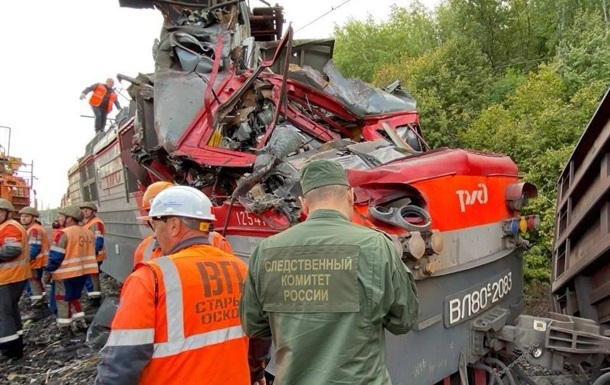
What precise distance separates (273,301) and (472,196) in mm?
1698

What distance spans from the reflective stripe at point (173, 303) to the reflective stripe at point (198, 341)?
2cm

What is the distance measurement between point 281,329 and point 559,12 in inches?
810

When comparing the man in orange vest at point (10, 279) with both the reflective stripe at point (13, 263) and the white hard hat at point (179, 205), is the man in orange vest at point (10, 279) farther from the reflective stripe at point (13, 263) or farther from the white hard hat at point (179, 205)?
the white hard hat at point (179, 205)

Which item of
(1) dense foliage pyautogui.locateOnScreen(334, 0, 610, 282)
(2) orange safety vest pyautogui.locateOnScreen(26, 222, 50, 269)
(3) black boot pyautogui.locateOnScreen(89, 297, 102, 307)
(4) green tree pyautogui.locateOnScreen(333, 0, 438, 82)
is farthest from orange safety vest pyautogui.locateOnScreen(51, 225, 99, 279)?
(4) green tree pyautogui.locateOnScreen(333, 0, 438, 82)

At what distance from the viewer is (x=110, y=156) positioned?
7.32 meters

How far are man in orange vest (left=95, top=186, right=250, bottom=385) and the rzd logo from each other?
4.82ft

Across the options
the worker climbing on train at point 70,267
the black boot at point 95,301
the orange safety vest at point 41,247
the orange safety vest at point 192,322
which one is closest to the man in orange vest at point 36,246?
the orange safety vest at point 41,247

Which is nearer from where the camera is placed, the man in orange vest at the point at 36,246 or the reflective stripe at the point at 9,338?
the reflective stripe at the point at 9,338

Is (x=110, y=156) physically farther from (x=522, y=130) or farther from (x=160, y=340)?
(x=522, y=130)

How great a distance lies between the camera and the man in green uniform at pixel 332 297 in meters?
1.67

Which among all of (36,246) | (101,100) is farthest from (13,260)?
(101,100)

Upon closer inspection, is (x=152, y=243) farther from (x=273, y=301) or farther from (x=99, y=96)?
(x=99, y=96)

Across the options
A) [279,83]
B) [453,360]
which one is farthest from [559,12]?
[453,360]

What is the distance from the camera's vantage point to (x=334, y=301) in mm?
1682
